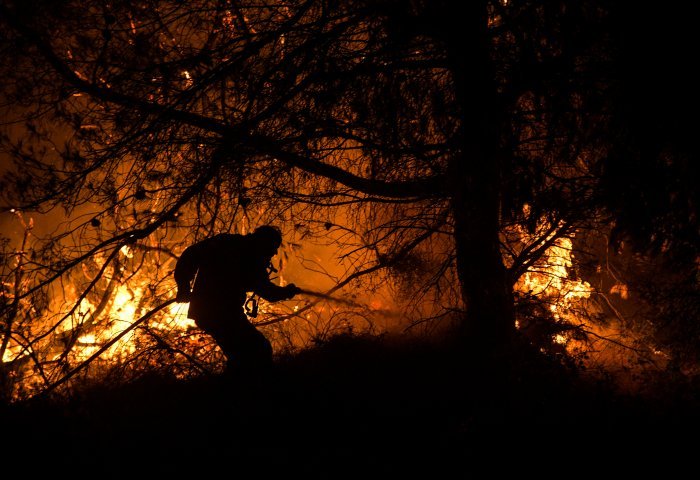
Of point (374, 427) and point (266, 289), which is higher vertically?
point (266, 289)

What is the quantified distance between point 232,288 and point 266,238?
23.9 inches

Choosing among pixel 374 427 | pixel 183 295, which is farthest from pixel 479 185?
pixel 183 295

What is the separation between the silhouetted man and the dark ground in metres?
0.32

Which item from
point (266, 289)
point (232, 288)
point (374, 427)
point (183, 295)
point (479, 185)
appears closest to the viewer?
point (374, 427)

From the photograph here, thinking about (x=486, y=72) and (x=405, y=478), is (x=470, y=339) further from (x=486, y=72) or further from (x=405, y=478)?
(x=486, y=72)

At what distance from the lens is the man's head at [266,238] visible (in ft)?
13.5

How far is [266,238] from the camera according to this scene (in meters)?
4.14

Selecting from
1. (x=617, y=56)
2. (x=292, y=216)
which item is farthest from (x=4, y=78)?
(x=617, y=56)

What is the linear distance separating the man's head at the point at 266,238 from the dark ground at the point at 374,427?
4.31 ft

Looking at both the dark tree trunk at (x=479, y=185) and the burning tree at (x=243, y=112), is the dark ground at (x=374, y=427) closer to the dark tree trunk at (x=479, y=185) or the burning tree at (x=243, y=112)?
the dark tree trunk at (x=479, y=185)

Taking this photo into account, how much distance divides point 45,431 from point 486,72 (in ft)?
16.0

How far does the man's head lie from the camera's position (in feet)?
13.5

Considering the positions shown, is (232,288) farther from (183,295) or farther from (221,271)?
(183,295)

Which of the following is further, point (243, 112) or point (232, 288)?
point (232, 288)
